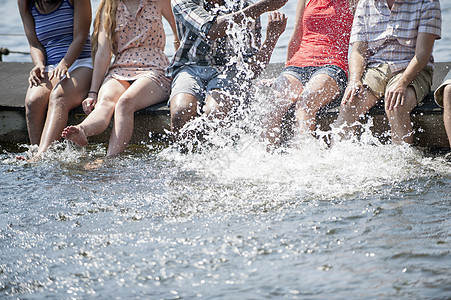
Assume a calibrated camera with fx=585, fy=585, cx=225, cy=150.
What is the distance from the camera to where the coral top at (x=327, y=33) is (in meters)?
4.74

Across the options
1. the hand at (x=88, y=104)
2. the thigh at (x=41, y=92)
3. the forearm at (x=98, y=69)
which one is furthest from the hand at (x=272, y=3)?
the thigh at (x=41, y=92)

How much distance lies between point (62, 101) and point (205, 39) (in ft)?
4.40

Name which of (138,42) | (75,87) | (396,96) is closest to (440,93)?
(396,96)

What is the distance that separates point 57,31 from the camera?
525cm

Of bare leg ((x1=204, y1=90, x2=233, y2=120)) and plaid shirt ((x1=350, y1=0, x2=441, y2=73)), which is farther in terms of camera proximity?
bare leg ((x1=204, y1=90, x2=233, y2=120))

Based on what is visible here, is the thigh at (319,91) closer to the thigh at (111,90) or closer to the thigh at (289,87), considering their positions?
the thigh at (289,87)

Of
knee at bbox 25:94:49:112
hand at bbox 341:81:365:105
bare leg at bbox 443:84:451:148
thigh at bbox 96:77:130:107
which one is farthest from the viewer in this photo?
knee at bbox 25:94:49:112

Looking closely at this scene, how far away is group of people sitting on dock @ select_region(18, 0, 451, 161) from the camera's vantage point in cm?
435

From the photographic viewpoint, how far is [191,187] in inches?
147

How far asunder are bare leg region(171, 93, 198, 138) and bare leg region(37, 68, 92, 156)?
0.96 metres

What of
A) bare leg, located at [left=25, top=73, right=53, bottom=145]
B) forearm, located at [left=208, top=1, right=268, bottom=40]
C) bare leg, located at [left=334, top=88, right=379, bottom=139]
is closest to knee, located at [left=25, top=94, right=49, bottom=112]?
bare leg, located at [left=25, top=73, right=53, bottom=145]

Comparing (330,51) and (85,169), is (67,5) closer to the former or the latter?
(85,169)

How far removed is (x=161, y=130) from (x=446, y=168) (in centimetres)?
236

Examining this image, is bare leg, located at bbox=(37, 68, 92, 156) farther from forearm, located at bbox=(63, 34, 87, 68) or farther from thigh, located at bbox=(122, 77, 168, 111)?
thigh, located at bbox=(122, 77, 168, 111)
